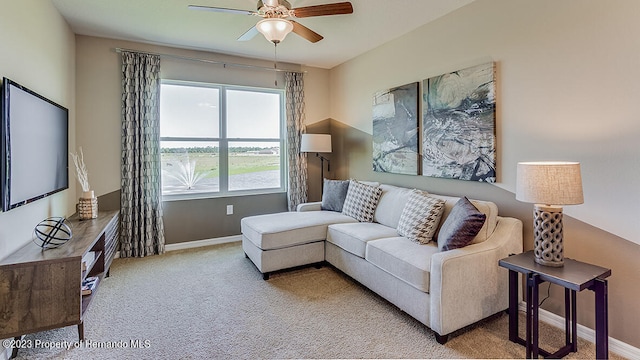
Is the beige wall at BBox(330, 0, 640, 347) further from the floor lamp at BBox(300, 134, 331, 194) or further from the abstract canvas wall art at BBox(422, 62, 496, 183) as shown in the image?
the floor lamp at BBox(300, 134, 331, 194)

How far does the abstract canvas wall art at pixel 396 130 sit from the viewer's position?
11.5ft

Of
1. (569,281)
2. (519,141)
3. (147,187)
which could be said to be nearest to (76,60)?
(147,187)

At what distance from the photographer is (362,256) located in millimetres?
2836

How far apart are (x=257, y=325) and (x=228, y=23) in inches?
113

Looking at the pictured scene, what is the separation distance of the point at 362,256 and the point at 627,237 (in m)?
1.77

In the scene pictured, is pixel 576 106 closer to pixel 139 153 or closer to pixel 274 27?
pixel 274 27

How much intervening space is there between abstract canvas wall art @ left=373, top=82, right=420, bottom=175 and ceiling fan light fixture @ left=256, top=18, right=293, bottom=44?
1.68 meters

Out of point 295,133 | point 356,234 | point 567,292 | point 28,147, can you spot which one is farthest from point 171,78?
point 567,292

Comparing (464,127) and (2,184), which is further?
(464,127)

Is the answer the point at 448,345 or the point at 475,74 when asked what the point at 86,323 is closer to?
the point at 448,345

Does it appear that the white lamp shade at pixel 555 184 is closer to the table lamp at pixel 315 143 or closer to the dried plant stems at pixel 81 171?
the table lamp at pixel 315 143

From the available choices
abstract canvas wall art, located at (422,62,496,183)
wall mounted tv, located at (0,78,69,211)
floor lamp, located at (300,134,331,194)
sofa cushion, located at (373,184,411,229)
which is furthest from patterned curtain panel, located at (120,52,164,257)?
abstract canvas wall art, located at (422,62,496,183)

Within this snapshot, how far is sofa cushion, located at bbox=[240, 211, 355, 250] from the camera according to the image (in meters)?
3.16

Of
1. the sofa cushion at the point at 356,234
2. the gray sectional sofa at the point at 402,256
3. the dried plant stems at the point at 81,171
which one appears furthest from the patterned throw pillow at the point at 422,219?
the dried plant stems at the point at 81,171
